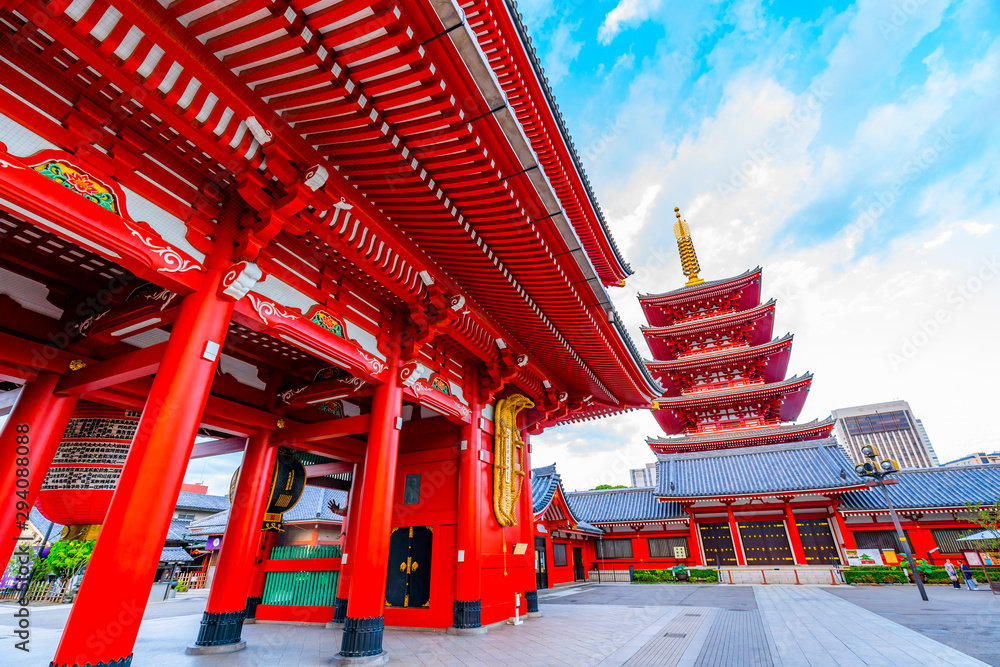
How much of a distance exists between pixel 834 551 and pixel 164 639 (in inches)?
1050

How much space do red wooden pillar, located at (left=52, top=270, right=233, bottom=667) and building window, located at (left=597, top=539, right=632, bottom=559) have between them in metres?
27.5

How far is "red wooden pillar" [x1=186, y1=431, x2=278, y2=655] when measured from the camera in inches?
299

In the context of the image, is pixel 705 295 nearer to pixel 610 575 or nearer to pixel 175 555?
pixel 610 575

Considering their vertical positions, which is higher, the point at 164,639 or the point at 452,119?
the point at 452,119

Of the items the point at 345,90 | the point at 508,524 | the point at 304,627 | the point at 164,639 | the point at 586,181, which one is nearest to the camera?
the point at 345,90

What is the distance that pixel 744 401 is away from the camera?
1120 inches

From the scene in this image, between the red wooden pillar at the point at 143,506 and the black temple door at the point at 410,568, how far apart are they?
596 cm

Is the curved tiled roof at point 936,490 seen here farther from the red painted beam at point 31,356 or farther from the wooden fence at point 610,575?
the red painted beam at point 31,356

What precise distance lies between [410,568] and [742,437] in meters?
25.2

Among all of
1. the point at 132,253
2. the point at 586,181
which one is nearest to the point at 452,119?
the point at 586,181

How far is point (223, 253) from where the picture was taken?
217 inches

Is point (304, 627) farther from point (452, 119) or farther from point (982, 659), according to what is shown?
point (982, 659)

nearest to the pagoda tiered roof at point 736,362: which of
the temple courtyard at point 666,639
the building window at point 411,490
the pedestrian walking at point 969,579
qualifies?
the pedestrian walking at point 969,579

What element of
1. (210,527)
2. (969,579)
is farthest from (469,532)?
(210,527)
